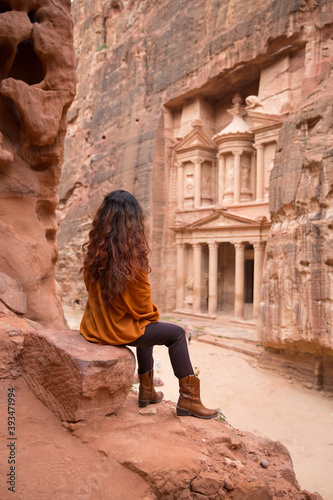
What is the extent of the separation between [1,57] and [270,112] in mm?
14445

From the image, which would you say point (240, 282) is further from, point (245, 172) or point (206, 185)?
point (206, 185)

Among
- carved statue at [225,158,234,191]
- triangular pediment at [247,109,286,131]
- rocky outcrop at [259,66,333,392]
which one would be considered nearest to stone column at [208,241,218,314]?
carved statue at [225,158,234,191]

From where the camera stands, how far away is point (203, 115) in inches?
830

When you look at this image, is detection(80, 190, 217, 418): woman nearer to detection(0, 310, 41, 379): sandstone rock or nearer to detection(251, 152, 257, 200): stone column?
detection(0, 310, 41, 379): sandstone rock

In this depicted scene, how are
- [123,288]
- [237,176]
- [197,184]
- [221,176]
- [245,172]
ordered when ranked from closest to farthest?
[123,288], [237,176], [245,172], [221,176], [197,184]

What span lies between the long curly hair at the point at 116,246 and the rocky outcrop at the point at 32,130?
2.21 m

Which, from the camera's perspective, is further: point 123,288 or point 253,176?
point 253,176

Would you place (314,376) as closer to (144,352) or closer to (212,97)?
(144,352)

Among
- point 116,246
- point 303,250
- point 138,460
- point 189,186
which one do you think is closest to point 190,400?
point 138,460

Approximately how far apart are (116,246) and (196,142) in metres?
18.5

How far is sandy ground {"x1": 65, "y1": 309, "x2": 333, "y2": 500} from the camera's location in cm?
708

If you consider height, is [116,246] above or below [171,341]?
above

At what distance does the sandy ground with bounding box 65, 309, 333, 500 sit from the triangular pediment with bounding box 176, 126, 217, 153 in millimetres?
12089

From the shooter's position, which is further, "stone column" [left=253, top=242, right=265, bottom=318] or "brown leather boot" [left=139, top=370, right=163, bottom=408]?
"stone column" [left=253, top=242, right=265, bottom=318]
